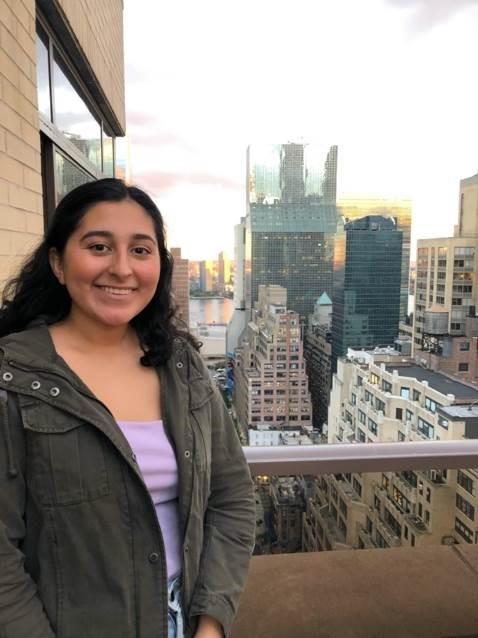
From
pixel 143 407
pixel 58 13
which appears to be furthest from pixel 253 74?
pixel 143 407

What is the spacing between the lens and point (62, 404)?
0.68 meters

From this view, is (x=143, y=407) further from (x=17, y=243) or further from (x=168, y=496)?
(x=17, y=243)

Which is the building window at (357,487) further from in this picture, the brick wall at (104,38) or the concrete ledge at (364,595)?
the brick wall at (104,38)

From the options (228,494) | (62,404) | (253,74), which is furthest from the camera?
(253,74)

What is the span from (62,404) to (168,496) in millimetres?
259

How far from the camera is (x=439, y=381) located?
2.83m

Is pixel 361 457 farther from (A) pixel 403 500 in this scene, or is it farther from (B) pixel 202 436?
(B) pixel 202 436

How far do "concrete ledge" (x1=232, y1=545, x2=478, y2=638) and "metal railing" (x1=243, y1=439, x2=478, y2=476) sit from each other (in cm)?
50

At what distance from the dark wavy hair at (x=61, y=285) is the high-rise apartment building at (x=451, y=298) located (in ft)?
9.20

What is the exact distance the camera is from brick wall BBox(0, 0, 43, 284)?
1511mm

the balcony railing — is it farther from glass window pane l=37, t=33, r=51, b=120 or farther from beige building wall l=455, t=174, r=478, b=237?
beige building wall l=455, t=174, r=478, b=237

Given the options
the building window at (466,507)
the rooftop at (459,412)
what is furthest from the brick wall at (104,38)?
the building window at (466,507)

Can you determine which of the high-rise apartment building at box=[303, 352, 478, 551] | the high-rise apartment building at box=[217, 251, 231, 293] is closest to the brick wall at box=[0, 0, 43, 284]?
the high-rise apartment building at box=[303, 352, 478, 551]

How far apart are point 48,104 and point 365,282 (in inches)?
356
